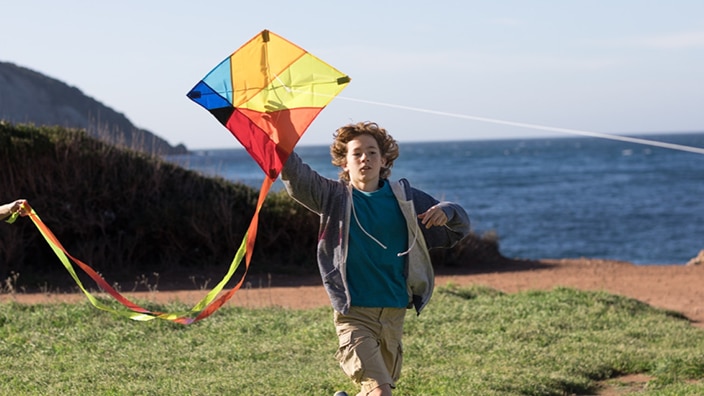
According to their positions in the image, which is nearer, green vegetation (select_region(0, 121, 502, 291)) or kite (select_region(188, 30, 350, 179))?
kite (select_region(188, 30, 350, 179))

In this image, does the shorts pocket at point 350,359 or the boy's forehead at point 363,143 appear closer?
the shorts pocket at point 350,359

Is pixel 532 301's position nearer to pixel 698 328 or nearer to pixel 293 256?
pixel 698 328

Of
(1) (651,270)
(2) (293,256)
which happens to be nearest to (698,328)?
(1) (651,270)

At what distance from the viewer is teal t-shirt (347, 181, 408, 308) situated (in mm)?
5484

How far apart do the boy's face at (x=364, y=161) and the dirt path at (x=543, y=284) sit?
6448 millimetres

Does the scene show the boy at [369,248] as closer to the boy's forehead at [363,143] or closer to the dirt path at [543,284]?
the boy's forehead at [363,143]

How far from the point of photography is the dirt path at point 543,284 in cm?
1250

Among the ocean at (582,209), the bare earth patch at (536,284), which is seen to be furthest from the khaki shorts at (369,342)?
the ocean at (582,209)

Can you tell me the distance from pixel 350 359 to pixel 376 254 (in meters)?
0.56

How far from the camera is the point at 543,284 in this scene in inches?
583

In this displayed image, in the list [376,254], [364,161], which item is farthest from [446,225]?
[364,161]

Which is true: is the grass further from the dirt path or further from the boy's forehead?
the boy's forehead

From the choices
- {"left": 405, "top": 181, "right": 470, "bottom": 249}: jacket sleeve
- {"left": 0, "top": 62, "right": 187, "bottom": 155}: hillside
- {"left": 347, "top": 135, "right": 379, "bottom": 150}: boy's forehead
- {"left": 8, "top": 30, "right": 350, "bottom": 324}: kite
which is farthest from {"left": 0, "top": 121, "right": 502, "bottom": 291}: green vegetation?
{"left": 0, "top": 62, "right": 187, "bottom": 155}: hillside

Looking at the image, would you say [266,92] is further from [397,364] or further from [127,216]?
[127,216]
